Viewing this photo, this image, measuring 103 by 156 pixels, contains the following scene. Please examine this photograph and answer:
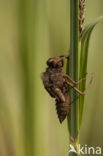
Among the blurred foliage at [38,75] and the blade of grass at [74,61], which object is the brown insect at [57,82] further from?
the blade of grass at [74,61]

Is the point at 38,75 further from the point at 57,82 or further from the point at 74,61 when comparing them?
the point at 74,61

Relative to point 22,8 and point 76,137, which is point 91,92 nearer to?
point 76,137

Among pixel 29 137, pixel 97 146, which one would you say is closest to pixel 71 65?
pixel 29 137

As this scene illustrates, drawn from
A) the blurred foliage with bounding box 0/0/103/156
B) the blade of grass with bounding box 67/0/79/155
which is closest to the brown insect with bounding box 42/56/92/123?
the blurred foliage with bounding box 0/0/103/156

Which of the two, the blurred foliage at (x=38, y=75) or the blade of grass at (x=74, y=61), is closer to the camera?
the blade of grass at (x=74, y=61)

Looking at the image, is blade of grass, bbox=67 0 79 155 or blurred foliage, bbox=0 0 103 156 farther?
blurred foliage, bbox=0 0 103 156

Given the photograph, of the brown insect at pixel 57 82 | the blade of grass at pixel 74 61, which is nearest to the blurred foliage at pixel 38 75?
the brown insect at pixel 57 82

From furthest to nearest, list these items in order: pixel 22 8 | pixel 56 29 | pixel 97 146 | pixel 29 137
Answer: pixel 97 146 < pixel 56 29 < pixel 29 137 < pixel 22 8

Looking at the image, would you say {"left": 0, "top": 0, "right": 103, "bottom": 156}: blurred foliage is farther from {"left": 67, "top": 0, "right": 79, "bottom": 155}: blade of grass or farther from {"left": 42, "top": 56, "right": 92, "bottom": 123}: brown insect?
{"left": 67, "top": 0, "right": 79, "bottom": 155}: blade of grass
